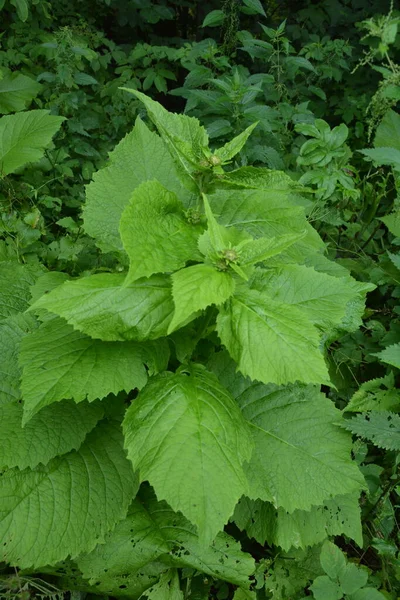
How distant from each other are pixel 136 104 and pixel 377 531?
2954mm

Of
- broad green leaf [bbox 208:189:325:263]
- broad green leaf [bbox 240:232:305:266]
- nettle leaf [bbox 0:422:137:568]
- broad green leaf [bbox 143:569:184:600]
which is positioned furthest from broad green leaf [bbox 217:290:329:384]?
broad green leaf [bbox 143:569:184:600]

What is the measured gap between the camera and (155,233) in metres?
1.52

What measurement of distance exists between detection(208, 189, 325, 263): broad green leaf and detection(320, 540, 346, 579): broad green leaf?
0.97 metres

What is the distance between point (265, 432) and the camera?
1.88 meters

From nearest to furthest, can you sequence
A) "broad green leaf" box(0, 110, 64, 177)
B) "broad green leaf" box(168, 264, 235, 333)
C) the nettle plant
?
"broad green leaf" box(168, 264, 235, 333), the nettle plant, "broad green leaf" box(0, 110, 64, 177)

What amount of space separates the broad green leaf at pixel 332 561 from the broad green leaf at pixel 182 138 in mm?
1258

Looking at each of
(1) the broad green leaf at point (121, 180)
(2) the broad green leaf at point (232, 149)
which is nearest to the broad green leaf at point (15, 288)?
(1) the broad green leaf at point (121, 180)

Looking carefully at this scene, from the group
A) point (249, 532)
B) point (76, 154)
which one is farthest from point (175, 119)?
point (76, 154)

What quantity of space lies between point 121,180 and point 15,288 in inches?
24.1

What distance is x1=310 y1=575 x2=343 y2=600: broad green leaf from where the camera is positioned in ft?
5.86

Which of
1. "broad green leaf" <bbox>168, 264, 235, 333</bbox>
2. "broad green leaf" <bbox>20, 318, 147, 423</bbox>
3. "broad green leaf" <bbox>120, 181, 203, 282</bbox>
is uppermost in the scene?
"broad green leaf" <bbox>120, 181, 203, 282</bbox>

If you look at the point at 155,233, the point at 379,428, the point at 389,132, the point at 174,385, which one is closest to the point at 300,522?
the point at 379,428

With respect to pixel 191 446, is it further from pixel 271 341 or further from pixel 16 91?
pixel 16 91

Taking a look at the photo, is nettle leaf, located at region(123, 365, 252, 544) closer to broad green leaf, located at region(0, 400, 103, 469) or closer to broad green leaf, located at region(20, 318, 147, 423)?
broad green leaf, located at region(20, 318, 147, 423)
